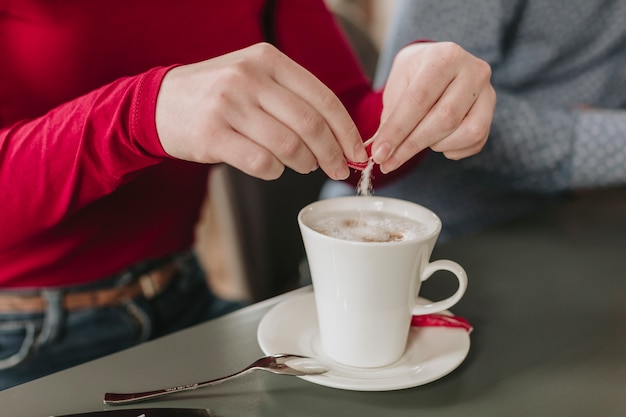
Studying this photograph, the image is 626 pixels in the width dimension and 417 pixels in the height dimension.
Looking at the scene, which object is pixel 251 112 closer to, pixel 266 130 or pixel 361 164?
pixel 266 130

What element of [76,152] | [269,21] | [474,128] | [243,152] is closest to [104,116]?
[76,152]

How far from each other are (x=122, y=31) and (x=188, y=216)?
1.02 feet

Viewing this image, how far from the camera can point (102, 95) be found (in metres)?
0.60

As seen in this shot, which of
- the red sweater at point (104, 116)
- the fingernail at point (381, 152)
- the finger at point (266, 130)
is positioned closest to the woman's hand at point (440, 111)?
the fingernail at point (381, 152)

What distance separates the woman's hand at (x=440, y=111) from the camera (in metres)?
0.60

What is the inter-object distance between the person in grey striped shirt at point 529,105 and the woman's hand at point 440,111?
356 mm

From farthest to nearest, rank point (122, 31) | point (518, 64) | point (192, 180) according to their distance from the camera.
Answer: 1. point (518, 64)
2. point (192, 180)
3. point (122, 31)

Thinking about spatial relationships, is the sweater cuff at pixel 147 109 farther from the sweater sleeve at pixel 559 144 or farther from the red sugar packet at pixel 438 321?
the sweater sleeve at pixel 559 144

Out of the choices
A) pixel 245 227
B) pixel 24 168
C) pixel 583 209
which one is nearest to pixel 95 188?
pixel 24 168

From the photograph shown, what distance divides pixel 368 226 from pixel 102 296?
412 millimetres

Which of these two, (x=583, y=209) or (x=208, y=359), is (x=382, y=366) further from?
(x=583, y=209)

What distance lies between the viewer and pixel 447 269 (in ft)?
1.98

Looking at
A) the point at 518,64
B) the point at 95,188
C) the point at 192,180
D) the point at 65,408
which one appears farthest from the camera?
the point at 518,64

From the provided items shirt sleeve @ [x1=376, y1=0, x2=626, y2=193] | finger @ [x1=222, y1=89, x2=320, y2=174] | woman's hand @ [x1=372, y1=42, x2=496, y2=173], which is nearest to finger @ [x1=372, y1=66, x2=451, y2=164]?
woman's hand @ [x1=372, y1=42, x2=496, y2=173]
